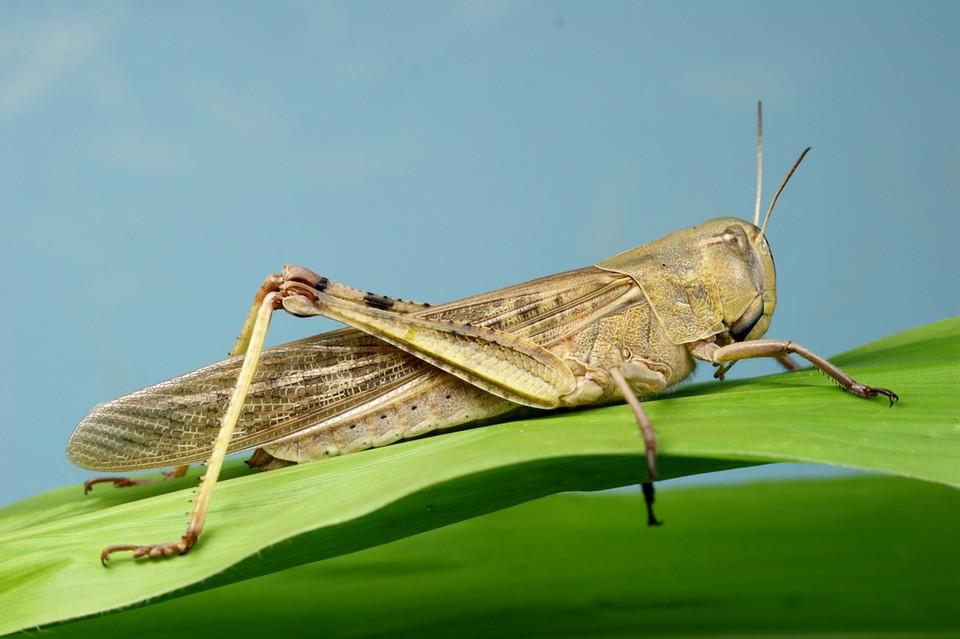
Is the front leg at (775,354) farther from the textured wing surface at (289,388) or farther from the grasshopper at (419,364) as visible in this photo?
the textured wing surface at (289,388)

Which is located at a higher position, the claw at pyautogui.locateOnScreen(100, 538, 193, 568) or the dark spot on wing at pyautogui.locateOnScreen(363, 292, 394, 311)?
the dark spot on wing at pyautogui.locateOnScreen(363, 292, 394, 311)

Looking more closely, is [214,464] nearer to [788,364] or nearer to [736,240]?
[736,240]

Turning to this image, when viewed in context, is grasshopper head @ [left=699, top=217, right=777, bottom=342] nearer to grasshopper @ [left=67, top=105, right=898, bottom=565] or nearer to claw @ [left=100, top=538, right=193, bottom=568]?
grasshopper @ [left=67, top=105, right=898, bottom=565]

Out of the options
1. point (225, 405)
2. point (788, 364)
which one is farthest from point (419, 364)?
point (788, 364)

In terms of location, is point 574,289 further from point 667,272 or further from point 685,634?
point 685,634

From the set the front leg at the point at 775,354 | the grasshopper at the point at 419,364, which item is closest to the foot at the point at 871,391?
the front leg at the point at 775,354

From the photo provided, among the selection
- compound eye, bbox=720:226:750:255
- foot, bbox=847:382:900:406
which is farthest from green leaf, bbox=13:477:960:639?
compound eye, bbox=720:226:750:255
